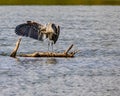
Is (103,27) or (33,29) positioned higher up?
(33,29)

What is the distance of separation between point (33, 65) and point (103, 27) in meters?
49.6

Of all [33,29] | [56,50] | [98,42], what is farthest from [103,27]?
[33,29]

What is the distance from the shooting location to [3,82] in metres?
44.2

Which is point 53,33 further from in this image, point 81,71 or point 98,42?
point 98,42

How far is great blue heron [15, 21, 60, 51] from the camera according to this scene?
5794cm

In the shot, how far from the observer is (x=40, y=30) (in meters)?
58.3
